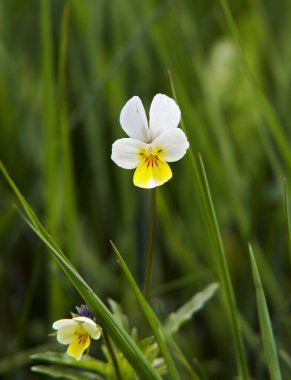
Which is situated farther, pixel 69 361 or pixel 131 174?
pixel 131 174

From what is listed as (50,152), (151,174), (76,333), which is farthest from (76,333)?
(50,152)

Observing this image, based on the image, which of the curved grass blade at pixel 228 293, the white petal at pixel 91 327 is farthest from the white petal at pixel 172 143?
the white petal at pixel 91 327

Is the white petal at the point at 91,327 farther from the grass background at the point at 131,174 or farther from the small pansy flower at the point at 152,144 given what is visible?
the grass background at the point at 131,174

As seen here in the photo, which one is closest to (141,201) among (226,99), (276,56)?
(226,99)

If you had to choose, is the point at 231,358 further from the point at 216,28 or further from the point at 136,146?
the point at 216,28

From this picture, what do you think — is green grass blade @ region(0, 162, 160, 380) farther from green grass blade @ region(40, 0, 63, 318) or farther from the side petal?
green grass blade @ region(40, 0, 63, 318)

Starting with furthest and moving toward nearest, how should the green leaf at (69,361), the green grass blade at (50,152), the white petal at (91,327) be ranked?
the green grass blade at (50,152) < the green leaf at (69,361) < the white petal at (91,327)

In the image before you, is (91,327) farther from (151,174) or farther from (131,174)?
(131,174)
